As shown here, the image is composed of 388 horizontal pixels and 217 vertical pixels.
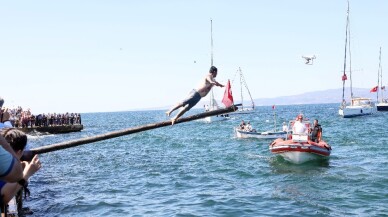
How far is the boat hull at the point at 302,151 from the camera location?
24.6 meters

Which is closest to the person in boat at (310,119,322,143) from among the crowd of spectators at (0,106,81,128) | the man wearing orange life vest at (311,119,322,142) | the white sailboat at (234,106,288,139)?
the man wearing orange life vest at (311,119,322,142)

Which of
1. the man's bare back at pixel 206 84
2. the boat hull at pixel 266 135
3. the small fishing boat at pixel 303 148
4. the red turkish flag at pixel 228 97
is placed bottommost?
the boat hull at pixel 266 135

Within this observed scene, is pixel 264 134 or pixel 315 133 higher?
pixel 315 133

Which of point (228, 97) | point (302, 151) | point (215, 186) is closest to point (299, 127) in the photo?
point (302, 151)

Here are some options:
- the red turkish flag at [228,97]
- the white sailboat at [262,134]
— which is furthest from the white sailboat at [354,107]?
the red turkish flag at [228,97]

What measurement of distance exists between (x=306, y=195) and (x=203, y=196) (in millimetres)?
4244

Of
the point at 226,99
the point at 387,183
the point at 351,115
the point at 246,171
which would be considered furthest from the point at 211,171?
the point at 351,115

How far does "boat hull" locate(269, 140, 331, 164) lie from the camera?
24.6 metres

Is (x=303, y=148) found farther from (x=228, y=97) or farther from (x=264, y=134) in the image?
(x=264, y=134)

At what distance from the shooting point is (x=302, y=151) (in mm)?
24719

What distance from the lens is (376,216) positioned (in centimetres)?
1405

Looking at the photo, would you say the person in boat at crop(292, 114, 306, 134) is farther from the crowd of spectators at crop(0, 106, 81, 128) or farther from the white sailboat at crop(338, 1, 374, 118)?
the white sailboat at crop(338, 1, 374, 118)

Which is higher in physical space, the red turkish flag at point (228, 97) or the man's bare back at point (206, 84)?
the man's bare back at point (206, 84)

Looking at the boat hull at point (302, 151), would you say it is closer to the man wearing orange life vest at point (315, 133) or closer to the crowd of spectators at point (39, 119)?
the man wearing orange life vest at point (315, 133)
